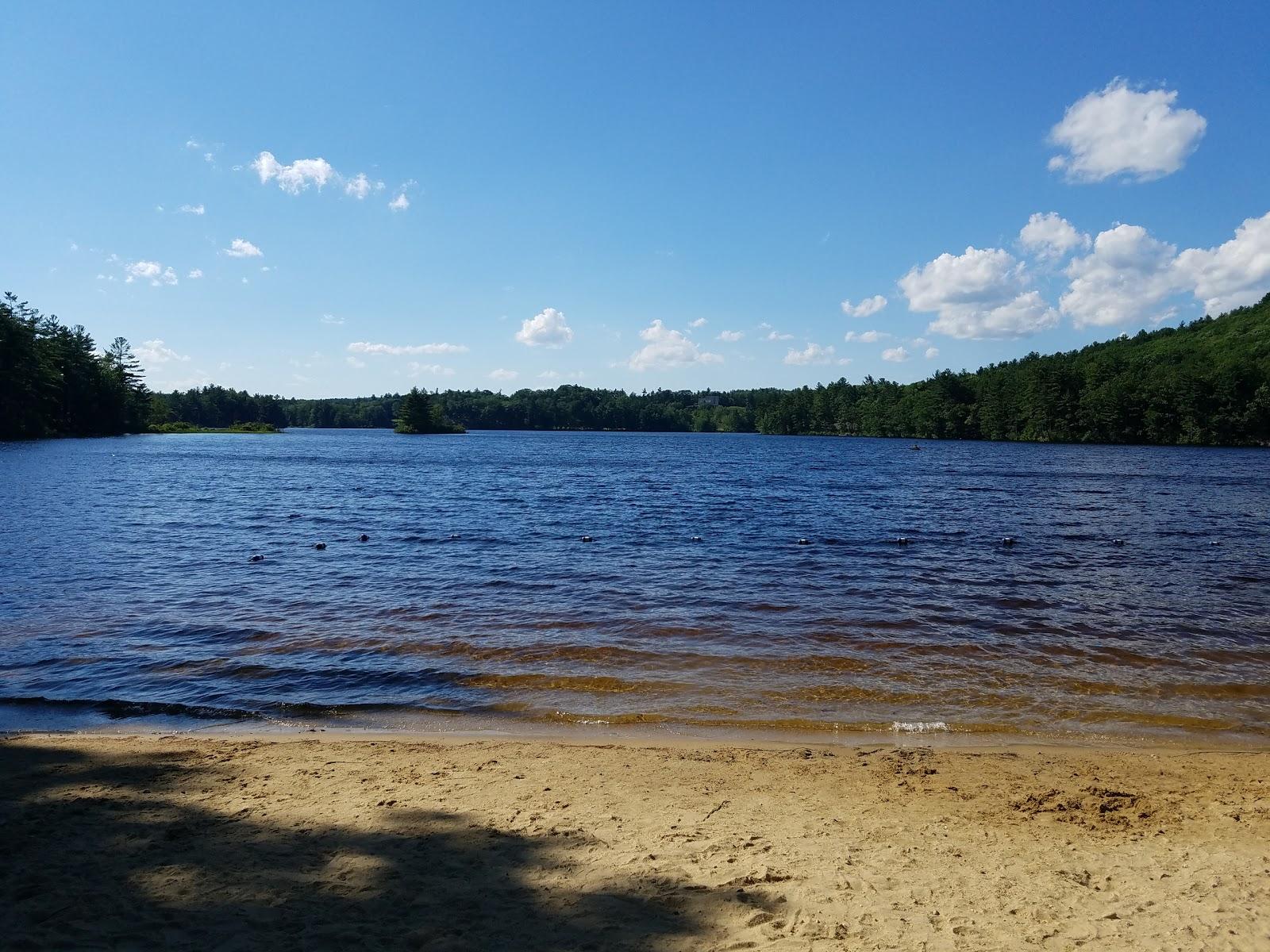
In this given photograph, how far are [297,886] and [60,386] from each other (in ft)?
429

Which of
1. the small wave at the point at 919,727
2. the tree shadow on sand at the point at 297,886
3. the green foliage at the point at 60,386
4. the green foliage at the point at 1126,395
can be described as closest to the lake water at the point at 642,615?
the small wave at the point at 919,727

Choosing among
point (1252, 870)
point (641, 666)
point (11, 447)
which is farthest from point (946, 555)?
point (11, 447)

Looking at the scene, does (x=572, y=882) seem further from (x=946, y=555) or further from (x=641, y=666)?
(x=946, y=555)

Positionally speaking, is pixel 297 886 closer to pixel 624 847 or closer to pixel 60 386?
pixel 624 847

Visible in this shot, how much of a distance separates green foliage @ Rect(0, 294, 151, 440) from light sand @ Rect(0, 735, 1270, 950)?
357 feet

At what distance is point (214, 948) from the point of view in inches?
176

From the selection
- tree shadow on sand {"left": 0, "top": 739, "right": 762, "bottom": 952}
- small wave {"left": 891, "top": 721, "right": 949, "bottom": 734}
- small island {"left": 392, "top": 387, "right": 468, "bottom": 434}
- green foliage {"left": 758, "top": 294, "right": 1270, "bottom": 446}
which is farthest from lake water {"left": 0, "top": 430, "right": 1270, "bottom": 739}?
small island {"left": 392, "top": 387, "right": 468, "bottom": 434}

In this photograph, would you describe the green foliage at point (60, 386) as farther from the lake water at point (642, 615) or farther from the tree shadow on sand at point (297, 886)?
the tree shadow on sand at point (297, 886)

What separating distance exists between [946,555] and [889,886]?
2005cm

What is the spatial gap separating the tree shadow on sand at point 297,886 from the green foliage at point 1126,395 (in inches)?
5374

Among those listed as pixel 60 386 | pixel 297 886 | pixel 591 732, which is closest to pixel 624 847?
pixel 297 886

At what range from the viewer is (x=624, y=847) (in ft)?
19.6

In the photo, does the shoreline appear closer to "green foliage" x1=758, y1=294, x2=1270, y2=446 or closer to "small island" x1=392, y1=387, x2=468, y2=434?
"green foliage" x1=758, y1=294, x2=1270, y2=446

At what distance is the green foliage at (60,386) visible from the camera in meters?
91.6
